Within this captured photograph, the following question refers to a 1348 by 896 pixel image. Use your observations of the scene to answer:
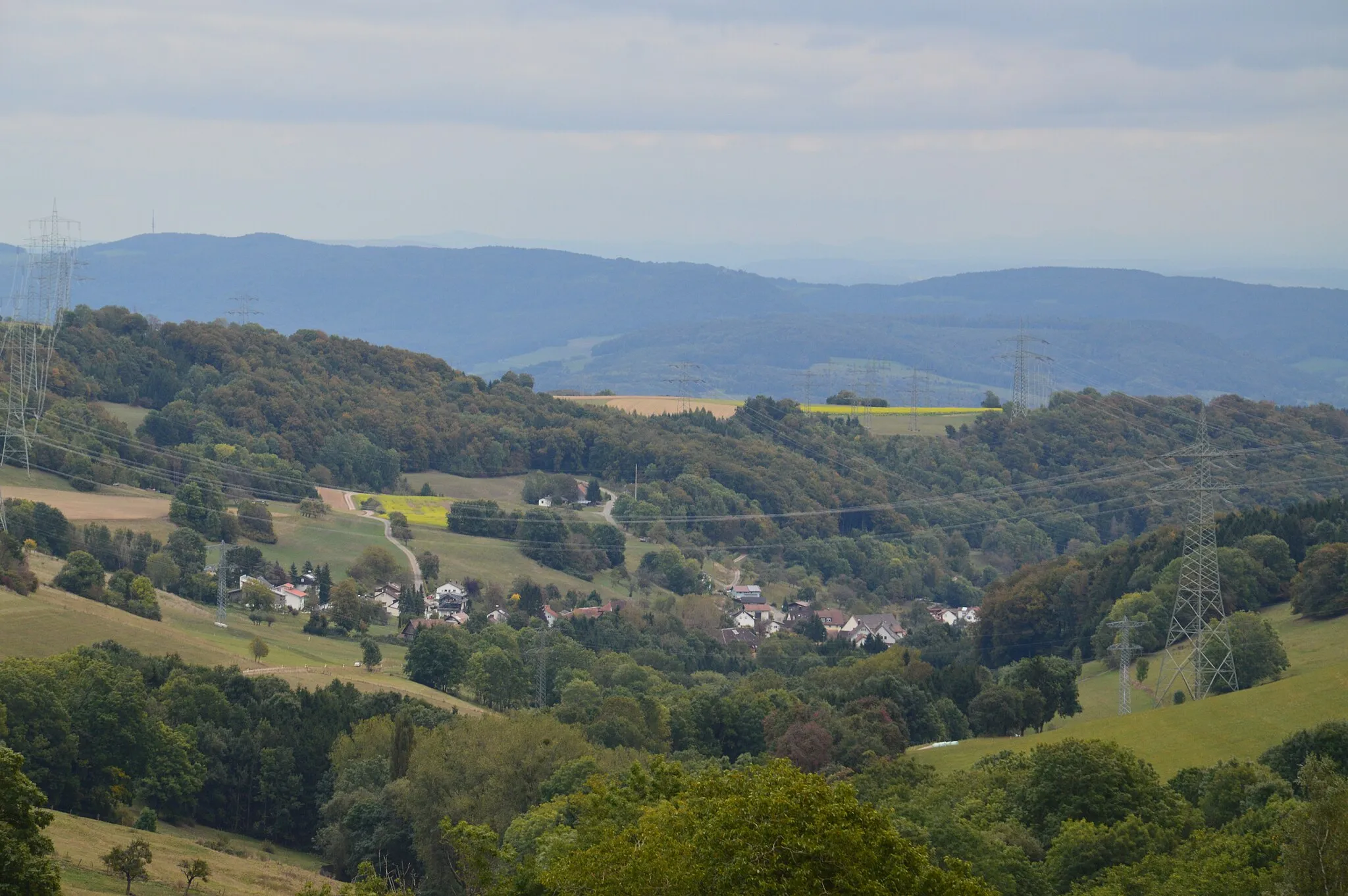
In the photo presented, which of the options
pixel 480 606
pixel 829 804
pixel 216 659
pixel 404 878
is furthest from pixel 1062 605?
pixel 829 804

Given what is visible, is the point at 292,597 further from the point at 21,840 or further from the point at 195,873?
the point at 21,840

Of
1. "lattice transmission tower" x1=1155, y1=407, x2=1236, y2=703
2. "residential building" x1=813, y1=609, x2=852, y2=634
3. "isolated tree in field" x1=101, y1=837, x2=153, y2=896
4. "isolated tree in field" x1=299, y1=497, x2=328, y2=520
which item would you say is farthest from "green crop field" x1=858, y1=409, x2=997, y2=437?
A: "isolated tree in field" x1=101, y1=837, x2=153, y2=896

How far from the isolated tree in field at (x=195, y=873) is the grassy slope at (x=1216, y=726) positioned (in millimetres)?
23620

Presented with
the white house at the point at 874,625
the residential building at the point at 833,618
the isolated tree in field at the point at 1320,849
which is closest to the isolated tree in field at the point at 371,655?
the residential building at the point at 833,618

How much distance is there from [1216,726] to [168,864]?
28.8 metres

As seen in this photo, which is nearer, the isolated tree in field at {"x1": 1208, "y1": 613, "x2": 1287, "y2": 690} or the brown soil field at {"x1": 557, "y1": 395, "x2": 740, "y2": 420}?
the isolated tree in field at {"x1": 1208, "y1": 613, "x2": 1287, "y2": 690}

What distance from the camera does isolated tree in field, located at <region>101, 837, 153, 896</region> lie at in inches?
1252

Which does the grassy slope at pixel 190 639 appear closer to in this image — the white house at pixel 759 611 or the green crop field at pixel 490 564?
the green crop field at pixel 490 564

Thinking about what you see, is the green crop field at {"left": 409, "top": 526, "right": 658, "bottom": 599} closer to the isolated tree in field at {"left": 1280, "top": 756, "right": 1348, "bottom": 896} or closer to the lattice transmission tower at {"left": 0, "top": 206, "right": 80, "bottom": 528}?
the lattice transmission tower at {"left": 0, "top": 206, "right": 80, "bottom": 528}

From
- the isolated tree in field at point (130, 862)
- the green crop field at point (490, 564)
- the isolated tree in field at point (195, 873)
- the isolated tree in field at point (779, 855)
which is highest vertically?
the isolated tree in field at point (779, 855)

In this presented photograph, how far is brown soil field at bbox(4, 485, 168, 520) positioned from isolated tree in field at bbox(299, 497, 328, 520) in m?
10.1

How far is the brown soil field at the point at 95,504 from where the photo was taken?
85.8 metres

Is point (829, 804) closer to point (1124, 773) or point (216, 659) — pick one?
point (1124, 773)

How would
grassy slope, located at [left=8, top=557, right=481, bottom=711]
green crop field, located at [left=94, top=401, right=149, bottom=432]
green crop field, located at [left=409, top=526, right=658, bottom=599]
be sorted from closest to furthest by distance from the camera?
grassy slope, located at [left=8, top=557, right=481, bottom=711] → green crop field, located at [left=409, top=526, right=658, bottom=599] → green crop field, located at [left=94, top=401, right=149, bottom=432]
